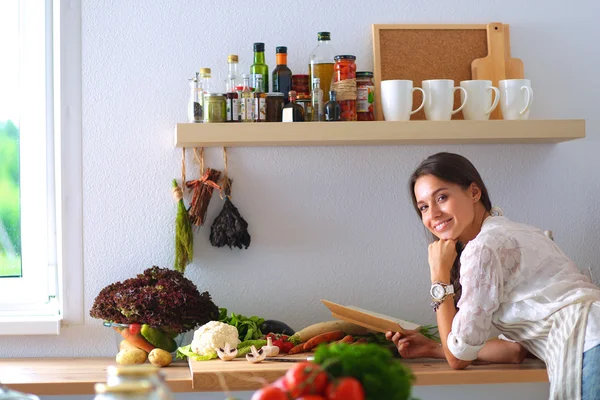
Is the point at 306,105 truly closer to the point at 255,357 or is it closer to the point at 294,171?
the point at 294,171

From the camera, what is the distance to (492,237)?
2121 mm

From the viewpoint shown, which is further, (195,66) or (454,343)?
(195,66)

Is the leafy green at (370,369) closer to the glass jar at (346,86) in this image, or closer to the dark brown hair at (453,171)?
the dark brown hair at (453,171)

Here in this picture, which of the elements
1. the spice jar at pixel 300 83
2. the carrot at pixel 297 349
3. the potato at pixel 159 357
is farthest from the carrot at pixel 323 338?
the spice jar at pixel 300 83

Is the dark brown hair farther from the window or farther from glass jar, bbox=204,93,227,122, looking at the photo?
the window

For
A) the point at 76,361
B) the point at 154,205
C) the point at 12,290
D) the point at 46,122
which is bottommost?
the point at 76,361

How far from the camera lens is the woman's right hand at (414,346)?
239cm

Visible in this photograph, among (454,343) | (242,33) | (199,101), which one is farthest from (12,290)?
(454,343)

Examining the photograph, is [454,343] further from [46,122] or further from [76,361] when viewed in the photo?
[46,122]

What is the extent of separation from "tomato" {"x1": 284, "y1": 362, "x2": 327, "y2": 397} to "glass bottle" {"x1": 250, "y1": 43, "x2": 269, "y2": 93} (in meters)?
1.72

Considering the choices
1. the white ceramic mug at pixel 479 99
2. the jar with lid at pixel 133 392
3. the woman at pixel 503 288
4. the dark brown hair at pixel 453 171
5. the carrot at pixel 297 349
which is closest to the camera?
the jar with lid at pixel 133 392

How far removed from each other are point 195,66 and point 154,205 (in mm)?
481

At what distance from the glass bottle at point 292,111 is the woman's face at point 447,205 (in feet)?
1.55

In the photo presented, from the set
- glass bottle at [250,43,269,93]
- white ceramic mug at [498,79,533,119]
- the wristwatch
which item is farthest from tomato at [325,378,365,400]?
white ceramic mug at [498,79,533,119]
